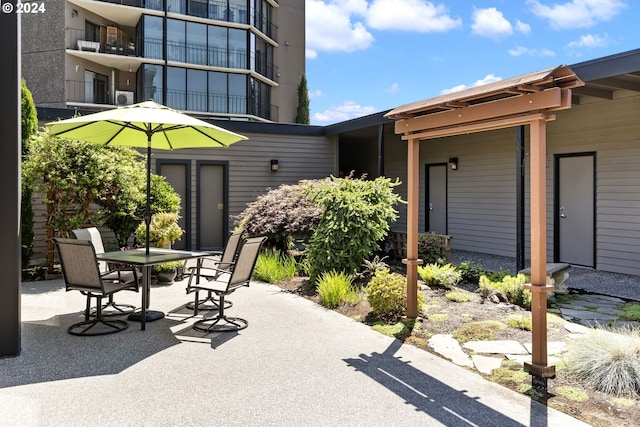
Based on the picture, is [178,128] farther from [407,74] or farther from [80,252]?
[407,74]

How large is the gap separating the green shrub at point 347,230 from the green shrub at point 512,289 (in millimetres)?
1562

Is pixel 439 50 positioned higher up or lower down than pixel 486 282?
higher up

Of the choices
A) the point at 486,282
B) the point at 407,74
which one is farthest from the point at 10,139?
the point at 407,74

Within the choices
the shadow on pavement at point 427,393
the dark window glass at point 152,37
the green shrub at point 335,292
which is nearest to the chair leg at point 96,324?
the green shrub at point 335,292

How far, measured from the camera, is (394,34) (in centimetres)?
2745

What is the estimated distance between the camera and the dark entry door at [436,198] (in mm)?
11930

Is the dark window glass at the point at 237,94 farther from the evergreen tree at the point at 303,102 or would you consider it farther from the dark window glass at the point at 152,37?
the evergreen tree at the point at 303,102

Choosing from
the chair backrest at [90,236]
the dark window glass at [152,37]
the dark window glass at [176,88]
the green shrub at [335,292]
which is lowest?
the green shrub at [335,292]

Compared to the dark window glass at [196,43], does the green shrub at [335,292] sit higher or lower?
lower

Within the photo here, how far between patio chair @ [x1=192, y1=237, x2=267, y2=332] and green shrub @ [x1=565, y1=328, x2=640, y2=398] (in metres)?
3.03

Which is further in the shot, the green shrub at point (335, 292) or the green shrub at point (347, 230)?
the green shrub at point (347, 230)

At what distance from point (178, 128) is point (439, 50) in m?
25.0

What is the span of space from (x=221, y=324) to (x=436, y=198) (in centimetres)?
801

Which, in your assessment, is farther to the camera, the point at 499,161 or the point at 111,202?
the point at 499,161
